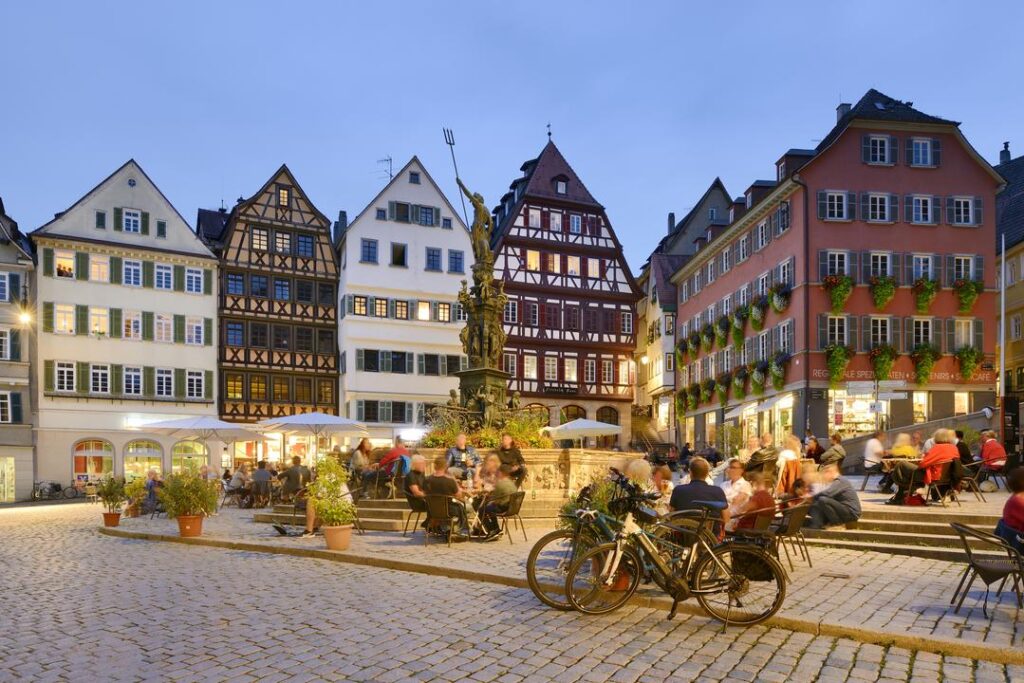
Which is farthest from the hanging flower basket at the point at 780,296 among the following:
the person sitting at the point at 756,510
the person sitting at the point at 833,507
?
the person sitting at the point at 756,510

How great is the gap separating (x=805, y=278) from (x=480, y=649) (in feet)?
105

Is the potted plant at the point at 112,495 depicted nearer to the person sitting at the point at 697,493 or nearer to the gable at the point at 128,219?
the person sitting at the point at 697,493

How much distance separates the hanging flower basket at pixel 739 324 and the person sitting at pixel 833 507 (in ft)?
103

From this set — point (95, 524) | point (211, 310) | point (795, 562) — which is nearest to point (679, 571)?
point (795, 562)

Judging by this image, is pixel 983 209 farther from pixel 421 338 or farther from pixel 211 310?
pixel 211 310

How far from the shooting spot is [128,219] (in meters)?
43.8

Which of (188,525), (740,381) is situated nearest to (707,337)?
(740,381)

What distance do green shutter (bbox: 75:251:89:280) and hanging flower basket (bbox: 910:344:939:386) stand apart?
117ft

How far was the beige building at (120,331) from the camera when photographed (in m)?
41.2

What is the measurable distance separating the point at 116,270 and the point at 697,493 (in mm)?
39371

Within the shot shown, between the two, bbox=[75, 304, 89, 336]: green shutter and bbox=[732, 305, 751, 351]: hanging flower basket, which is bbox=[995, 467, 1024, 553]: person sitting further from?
bbox=[75, 304, 89, 336]: green shutter

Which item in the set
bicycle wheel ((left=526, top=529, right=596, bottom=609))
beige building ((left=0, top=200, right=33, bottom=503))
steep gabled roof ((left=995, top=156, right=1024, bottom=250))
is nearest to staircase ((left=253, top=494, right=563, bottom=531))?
bicycle wheel ((left=526, top=529, right=596, bottom=609))

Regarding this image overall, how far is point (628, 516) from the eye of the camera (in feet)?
28.7

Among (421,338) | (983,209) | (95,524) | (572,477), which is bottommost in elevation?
(95,524)
